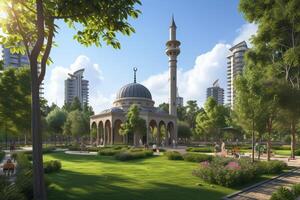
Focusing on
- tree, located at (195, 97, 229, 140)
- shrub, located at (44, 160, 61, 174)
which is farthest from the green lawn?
tree, located at (195, 97, 229, 140)

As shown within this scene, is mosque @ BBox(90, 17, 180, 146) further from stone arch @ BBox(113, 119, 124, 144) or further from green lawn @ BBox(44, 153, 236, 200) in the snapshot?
green lawn @ BBox(44, 153, 236, 200)

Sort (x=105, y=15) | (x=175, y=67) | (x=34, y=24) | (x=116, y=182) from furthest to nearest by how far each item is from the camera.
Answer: (x=175, y=67), (x=116, y=182), (x=34, y=24), (x=105, y=15)

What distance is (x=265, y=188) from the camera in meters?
16.2

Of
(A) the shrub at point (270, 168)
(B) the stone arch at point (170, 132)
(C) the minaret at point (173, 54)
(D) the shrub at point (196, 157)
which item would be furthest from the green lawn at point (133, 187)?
(B) the stone arch at point (170, 132)

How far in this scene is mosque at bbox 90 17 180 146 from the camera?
2598 inches

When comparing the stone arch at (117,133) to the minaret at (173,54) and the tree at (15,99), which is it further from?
the tree at (15,99)

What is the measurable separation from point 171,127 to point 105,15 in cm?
6455

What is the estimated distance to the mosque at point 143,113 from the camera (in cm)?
6600

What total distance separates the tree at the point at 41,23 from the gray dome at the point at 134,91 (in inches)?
2562

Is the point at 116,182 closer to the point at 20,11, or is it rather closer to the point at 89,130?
the point at 20,11

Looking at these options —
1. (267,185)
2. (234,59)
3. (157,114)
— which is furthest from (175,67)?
(234,59)

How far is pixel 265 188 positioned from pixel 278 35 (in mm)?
19017

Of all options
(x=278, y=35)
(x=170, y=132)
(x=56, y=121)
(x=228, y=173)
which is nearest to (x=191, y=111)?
(x=170, y=132)

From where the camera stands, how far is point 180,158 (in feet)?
97.0
